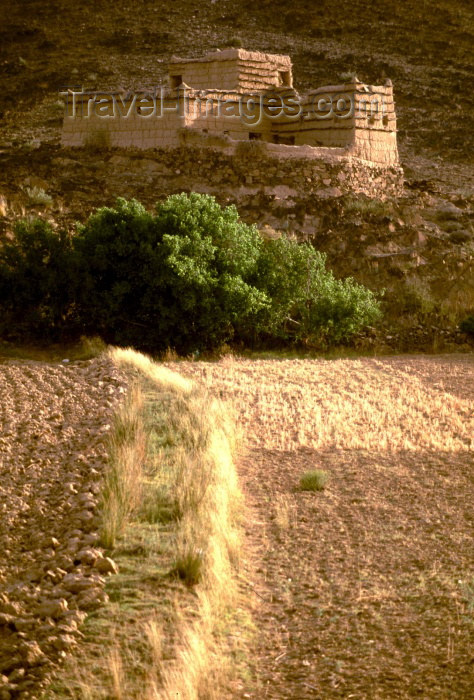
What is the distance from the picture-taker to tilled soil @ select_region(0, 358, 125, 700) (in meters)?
5.67

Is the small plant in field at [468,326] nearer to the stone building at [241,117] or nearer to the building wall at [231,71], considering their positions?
the stone building at [241,117]

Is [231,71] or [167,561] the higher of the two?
[231,71]

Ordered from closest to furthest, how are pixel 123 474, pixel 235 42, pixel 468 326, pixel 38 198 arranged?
1. pixel 123 474
2. pixel 468 326
3. pixel 38 198
4. pixel 235 42

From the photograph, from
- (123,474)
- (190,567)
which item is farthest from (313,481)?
(190,567)

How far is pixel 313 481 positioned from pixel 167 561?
259 centimetres

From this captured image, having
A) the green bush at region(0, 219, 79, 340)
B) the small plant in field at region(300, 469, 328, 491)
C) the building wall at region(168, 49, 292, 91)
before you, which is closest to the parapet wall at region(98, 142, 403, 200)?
the building wall at region(168, 49, 292, 91)

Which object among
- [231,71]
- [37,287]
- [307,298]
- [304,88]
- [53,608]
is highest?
[304,88]

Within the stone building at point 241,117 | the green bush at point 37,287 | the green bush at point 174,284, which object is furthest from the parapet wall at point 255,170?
the green bush at point 37,287

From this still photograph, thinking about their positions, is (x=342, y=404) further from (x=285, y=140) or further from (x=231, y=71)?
(x=231, y=71)

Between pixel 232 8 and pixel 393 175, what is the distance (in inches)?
999

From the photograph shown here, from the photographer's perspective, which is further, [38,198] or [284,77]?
[284,77]

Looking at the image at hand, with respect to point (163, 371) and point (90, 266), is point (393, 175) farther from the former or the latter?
point (163, 371)

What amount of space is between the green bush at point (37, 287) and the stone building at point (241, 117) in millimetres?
5822

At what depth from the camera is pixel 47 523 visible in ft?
25.0
